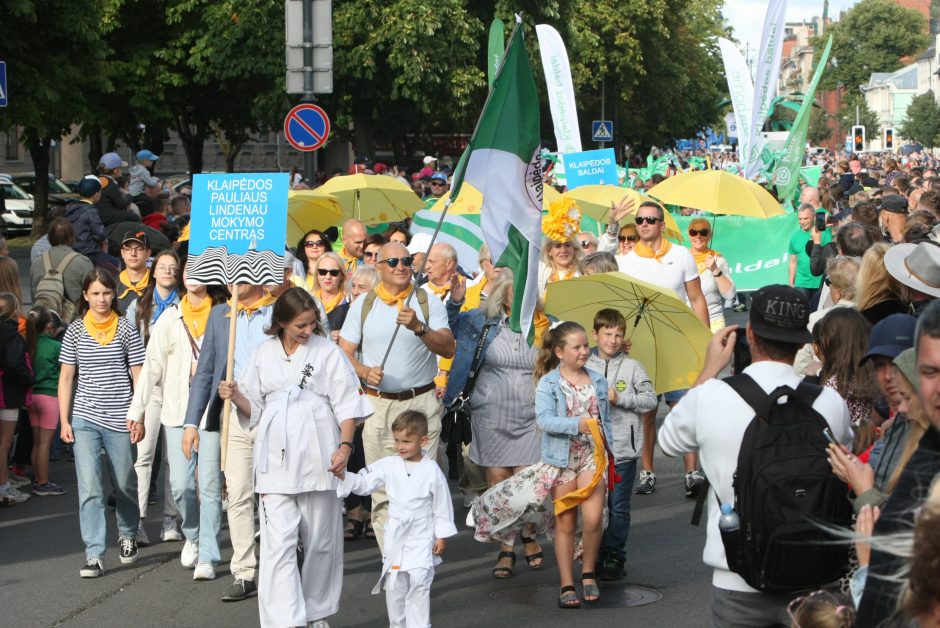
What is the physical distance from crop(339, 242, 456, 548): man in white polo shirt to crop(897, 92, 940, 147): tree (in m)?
103

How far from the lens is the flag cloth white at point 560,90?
68.2 feet

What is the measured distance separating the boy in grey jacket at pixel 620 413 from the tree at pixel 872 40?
172m

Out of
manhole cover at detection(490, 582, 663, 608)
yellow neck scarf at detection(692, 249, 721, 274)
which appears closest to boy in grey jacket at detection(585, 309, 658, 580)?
manhole cover at detection(490, 582, 663, 608)

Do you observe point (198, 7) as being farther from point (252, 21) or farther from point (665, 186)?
point (665, 186)

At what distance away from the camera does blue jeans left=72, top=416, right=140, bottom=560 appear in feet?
27.6

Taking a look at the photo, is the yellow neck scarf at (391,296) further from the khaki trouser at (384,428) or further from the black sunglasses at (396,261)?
the khaki trouser at (384,428)

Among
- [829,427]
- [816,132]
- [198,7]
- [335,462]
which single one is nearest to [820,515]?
[829,427]

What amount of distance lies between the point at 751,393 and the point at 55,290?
924 cm

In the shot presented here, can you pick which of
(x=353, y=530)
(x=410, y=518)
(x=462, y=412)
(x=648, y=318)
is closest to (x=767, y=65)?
(x=353, y=530)

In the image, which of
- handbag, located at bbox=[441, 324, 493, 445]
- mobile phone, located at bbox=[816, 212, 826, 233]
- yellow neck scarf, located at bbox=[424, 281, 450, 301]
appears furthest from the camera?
mobile phone, located at bbox=[816, 212, 826, 233]

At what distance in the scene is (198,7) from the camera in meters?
37.3

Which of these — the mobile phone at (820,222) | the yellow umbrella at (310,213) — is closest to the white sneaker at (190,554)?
the yellow umbrella at (310,213)

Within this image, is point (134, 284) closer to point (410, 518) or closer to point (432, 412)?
point (432, 412)

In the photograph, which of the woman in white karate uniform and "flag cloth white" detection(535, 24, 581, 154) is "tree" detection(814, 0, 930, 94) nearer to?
"flag cloth white" detection(535, 24, 581, 154)
